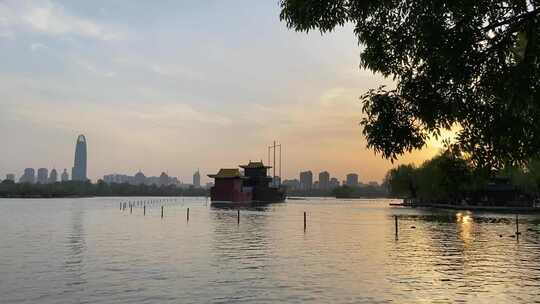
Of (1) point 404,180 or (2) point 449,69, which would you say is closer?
(2) point 449,69

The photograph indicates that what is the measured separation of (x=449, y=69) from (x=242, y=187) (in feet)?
528

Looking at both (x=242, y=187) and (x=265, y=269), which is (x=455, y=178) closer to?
(x=265, y=269)

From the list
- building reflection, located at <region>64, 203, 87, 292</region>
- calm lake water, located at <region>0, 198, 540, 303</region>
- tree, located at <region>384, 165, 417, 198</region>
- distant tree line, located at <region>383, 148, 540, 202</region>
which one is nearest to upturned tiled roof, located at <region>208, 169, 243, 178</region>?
tree, located at <region>384, 165, 417, 198</region>

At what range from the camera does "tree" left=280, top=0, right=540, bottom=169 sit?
10.2 m

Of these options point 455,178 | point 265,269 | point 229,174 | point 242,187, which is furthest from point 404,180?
point 455,178

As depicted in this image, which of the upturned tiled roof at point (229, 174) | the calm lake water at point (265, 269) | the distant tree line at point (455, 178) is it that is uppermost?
the upturned tiled roof at point (229, 174)

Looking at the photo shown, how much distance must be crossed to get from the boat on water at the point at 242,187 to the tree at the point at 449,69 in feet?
491

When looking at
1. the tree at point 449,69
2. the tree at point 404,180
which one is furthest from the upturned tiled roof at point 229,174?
the tree at point 449,69

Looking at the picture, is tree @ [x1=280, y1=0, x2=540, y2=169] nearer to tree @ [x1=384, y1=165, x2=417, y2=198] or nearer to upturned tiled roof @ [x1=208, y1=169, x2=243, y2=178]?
upturned tiled roof @ [x1=208, y1=169, x2=243, y2=178]

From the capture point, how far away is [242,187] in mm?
170000

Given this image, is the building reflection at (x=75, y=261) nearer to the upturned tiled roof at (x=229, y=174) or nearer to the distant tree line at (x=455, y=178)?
the distant tree line at (x=455, y=178)

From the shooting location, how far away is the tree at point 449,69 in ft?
33.3

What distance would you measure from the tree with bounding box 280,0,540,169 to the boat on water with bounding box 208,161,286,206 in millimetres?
149721

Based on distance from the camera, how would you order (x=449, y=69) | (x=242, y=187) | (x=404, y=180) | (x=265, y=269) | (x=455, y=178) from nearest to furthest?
1. (x=449, y=69)
2. (x=455, y=178)
3. (x=265, y=269)
4. (x=242, y=187)
5. (x=404, y=180)
